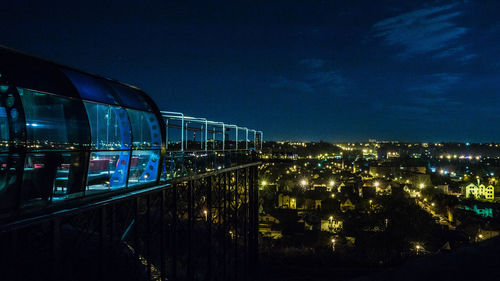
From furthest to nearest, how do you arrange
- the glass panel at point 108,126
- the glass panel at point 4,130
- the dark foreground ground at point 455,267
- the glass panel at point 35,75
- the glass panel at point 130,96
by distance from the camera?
the glass panel at point 130,96, the glass panel at point 108,126, the glass panel at point 35,75, the glass panel at point 4,130, the dark foreground ground at point 455,267

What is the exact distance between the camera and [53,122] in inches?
141

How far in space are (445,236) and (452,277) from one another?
2456 cm

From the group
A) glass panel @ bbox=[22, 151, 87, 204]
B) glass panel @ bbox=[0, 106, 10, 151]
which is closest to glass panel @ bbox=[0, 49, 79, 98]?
glass panel @ bbox=[0, 106, 10, 151]

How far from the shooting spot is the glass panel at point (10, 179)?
9.89 feet

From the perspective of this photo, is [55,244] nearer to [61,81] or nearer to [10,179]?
[10,179]

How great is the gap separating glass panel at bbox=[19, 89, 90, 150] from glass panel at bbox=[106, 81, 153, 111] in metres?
1.17

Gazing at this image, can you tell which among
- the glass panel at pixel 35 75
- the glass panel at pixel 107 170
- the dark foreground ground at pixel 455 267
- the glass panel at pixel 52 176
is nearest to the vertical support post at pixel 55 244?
the glass panel at pixel 52 176

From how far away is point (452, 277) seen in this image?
250 centimetres

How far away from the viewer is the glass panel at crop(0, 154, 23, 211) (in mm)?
3016

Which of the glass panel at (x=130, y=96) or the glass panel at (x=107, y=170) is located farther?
the glass panel at (x=130, y=96)

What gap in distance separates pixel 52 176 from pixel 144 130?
7.03 feet

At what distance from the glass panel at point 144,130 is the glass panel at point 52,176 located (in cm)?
133

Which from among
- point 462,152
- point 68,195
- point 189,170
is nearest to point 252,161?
point 189,170

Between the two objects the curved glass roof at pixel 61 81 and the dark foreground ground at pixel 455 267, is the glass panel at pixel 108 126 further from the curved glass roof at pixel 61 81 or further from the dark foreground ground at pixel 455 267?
the dark foreground ground at pixel 455 267
